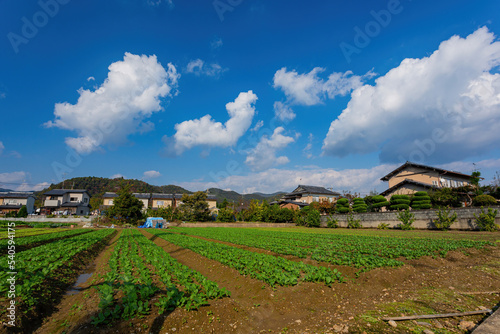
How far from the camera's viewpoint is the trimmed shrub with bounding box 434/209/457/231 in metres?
26.3

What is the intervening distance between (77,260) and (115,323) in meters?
11.0

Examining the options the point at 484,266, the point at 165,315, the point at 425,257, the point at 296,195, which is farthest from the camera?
the point at 296,195

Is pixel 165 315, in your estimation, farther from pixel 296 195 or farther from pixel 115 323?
pixel 296 195

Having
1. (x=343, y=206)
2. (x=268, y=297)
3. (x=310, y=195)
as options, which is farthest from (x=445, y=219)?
(x=310, y=195)

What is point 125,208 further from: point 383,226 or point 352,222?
point 383,226

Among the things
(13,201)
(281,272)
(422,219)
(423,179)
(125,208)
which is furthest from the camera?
(13,201)

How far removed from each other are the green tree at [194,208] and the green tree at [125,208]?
10.5 meters

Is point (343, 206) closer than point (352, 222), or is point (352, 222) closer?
point (352, 222)

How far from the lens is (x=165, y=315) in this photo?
5.30 meters

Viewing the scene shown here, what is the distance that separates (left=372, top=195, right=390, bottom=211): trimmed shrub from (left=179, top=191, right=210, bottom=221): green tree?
3764cm

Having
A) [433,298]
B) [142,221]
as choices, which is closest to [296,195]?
[142,221]

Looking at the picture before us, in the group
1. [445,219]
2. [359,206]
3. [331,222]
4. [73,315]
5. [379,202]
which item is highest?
[379,202]

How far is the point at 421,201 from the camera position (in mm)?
33750

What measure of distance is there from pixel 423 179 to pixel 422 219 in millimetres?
20044
